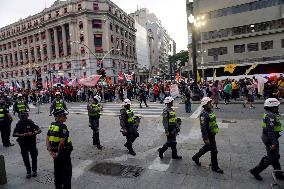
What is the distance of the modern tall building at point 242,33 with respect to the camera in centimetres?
4233

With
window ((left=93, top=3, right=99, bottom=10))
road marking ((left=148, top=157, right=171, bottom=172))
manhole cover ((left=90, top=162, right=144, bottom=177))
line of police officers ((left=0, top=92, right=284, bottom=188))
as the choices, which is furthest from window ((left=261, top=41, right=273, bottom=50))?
manhole cover ((left=90, top=162, right=144, bottom=177))

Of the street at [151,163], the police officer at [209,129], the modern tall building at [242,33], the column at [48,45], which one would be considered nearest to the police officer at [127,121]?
the street at [151,163]

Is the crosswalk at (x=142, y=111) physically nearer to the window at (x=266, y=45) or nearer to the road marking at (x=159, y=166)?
the road marking at (x=159, y=166)

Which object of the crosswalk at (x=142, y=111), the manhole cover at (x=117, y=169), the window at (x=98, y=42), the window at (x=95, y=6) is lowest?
the manhole cover at (x=117, y=169)

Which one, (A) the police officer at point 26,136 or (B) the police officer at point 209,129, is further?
(A) the police officer at point 26,136

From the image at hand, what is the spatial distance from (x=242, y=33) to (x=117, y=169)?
1679 inches

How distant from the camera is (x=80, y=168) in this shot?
7926 mm

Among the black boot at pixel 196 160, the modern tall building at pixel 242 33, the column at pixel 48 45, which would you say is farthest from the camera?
the column at pixel 48 45

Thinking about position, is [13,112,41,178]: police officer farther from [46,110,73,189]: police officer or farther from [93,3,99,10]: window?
[93,3,99,10]: window

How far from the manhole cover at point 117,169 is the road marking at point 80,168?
0.97ft

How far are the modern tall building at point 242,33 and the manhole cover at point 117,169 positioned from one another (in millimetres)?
38447

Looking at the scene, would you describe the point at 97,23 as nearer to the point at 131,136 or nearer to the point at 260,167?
the point at 131,136

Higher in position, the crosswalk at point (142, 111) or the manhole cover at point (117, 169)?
the crosswalk at point (142, 111)

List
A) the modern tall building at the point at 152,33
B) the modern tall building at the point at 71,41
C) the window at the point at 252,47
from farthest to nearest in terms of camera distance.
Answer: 1. the modern tall building at the point at 152,33
2. the modern tall building at the point at 71,41
3. the window at the point at 252,47
